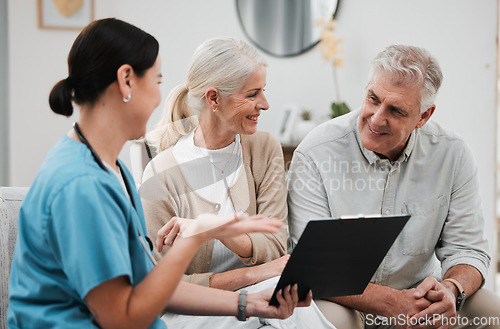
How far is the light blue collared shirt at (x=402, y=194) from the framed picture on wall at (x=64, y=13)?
2375 mm

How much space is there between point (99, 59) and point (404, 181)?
105 centimetres

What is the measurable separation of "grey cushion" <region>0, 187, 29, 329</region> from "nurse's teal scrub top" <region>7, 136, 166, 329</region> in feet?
1.09

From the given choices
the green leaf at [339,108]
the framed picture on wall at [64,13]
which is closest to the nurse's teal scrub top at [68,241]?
the green leaf at [339,108]

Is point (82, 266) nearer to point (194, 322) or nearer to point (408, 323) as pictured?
point (194, 322)

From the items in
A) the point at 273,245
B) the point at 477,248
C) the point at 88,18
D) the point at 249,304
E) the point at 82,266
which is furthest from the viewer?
the point at 88,18

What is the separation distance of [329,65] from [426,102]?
5.64ft

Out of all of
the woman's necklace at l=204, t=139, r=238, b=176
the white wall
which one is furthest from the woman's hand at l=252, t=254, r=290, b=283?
the white wall

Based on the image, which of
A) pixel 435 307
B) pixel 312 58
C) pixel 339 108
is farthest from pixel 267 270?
pixel 312 58

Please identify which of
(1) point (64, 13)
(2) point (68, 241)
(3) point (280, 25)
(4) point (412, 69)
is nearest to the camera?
(2) point (68, 241)

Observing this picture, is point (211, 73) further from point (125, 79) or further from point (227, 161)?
point (125, 79)

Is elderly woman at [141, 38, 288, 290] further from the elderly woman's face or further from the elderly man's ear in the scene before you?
the elderly man's ear

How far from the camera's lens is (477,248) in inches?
62.0

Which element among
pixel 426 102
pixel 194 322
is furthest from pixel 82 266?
pixel 426 102

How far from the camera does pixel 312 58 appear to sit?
3.24 m
